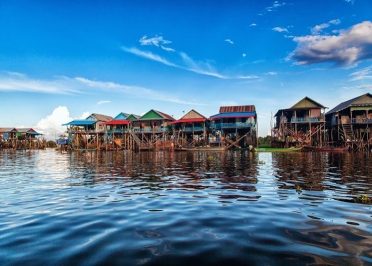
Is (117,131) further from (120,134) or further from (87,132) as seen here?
(87,132)

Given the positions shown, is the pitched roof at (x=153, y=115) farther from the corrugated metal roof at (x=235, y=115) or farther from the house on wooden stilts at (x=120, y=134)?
the corrugated metal roof at (x=235, y=115)

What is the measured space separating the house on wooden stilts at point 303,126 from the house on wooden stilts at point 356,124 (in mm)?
2828

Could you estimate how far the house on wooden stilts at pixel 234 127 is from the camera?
183 feet

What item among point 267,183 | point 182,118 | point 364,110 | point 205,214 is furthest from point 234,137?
point 205,214

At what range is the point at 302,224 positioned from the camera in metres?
6.83

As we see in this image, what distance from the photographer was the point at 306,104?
53531 mm

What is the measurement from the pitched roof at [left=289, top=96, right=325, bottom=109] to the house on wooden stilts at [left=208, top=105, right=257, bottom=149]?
25.4 feet

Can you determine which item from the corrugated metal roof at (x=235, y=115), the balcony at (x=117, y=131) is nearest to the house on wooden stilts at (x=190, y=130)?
the corrugated metal roof at (x=235, y=115)

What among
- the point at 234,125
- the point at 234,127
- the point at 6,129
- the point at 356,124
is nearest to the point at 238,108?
the point at 234,125

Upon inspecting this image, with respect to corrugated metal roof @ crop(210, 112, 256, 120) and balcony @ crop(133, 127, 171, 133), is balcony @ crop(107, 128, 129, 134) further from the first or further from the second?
corrugated metal roof @ crop(210, 112, 256, 120)

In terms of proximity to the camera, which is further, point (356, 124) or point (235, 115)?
point (235, 115)

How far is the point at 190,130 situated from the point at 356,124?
28.6 metres

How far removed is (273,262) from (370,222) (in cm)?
376

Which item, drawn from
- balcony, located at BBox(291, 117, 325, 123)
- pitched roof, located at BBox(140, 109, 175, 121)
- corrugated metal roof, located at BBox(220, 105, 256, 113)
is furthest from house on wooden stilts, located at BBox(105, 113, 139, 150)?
balcony, located at BBox(291, 117, 325, 123)
